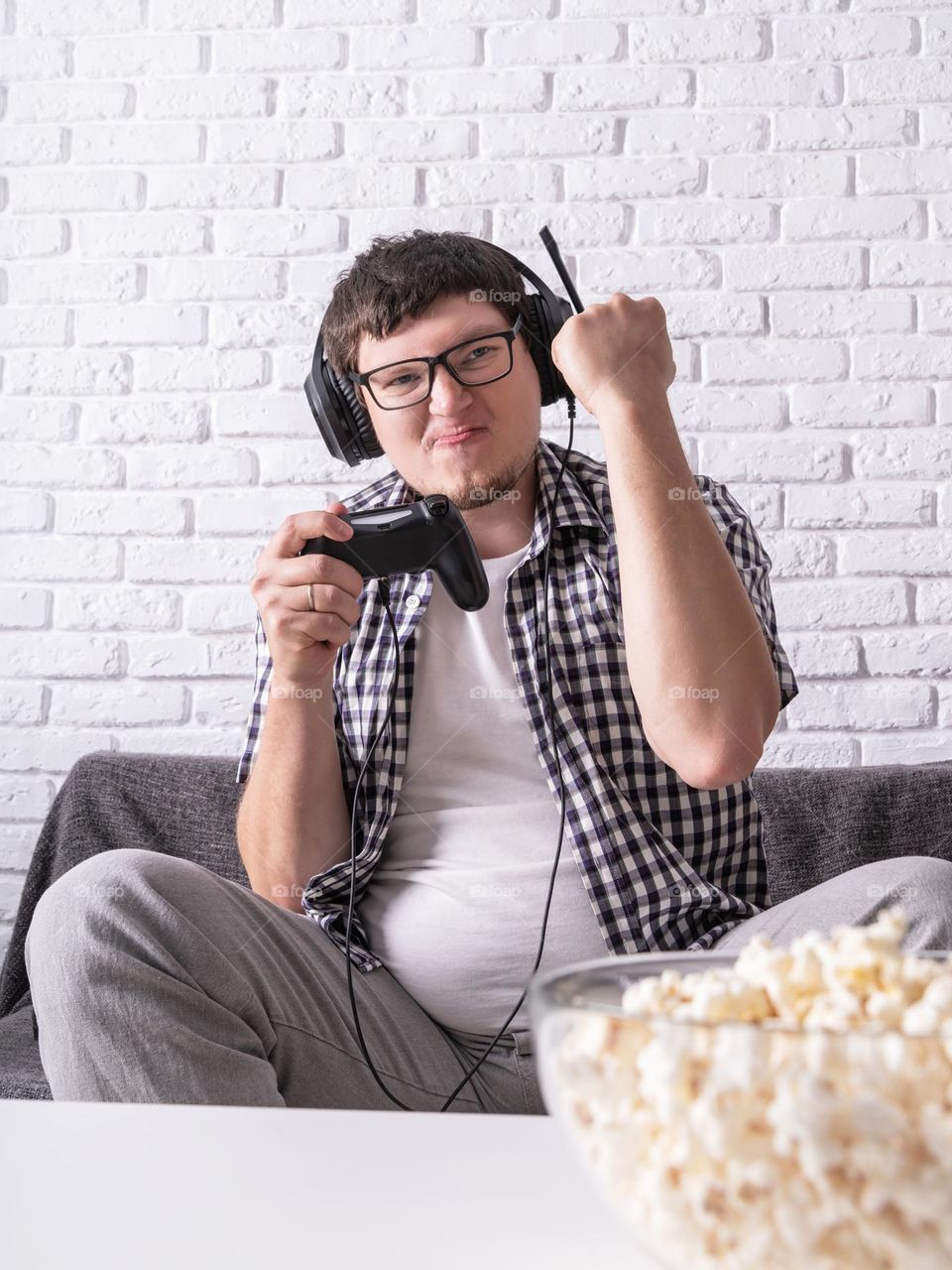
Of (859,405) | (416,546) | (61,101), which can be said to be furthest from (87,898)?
(61,101)

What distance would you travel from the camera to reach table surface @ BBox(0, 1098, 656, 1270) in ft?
1.33

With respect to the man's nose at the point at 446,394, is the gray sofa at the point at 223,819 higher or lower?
lower

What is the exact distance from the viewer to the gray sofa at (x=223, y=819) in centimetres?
153

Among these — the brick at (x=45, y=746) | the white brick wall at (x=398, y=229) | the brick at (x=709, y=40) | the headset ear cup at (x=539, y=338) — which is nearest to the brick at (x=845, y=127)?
the white brick wall at (x=398, y=229)

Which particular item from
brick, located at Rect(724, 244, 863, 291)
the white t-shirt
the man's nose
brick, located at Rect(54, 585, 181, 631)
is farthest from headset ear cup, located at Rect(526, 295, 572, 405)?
brick, located at Rect(54, 585, 181, 631)

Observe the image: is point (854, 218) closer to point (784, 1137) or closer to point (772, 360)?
point (772, 360)

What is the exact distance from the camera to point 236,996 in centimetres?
96

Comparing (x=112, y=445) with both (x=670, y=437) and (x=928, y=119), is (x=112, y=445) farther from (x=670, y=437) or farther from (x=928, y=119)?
(x=928, y=119)

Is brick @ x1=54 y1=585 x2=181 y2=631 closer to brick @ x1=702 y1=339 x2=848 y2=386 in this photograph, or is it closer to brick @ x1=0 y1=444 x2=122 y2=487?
brick @ x1=0 y1=444 x2=122 y2=487

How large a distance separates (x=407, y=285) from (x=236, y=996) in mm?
840

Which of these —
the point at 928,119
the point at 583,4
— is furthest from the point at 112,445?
the point at 928,119

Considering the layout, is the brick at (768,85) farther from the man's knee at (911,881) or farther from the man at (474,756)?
the man's knee at (911,881)

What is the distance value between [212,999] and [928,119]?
1.72 meters

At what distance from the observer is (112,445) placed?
1.99 meters
